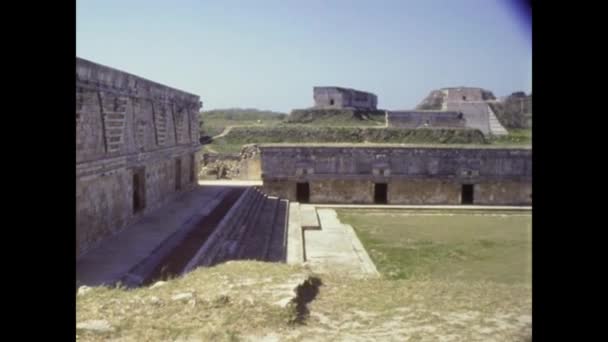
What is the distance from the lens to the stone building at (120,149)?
9.77m

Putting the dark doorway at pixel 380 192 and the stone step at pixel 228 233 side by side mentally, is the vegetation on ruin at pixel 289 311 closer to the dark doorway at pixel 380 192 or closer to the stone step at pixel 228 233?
the stone step at pixel 228 233

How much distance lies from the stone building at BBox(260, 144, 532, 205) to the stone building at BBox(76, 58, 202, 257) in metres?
4.90

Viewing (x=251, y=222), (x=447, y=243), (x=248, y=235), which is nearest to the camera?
(x=248, y=235)

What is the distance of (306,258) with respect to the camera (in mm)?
12219

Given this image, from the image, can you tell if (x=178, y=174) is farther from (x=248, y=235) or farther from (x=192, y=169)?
(x=248, y=235)

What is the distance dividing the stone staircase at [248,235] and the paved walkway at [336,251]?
0.70 metres

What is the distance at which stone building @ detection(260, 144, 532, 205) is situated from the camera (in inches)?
834

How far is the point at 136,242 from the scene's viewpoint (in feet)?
34.5

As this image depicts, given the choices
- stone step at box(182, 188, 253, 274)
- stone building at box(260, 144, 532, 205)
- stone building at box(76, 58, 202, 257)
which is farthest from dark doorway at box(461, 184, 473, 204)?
stone building at box(76, 58, 202, 257)

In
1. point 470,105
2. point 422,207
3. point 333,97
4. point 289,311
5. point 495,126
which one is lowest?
point 422,207

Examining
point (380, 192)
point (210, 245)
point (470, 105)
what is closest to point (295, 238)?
point (210, 245)

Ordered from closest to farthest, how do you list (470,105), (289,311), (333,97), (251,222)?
1. (289,311)
2. (251,222)
3. (333,97)
4. (470,105)

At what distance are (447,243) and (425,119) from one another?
67.5ft
